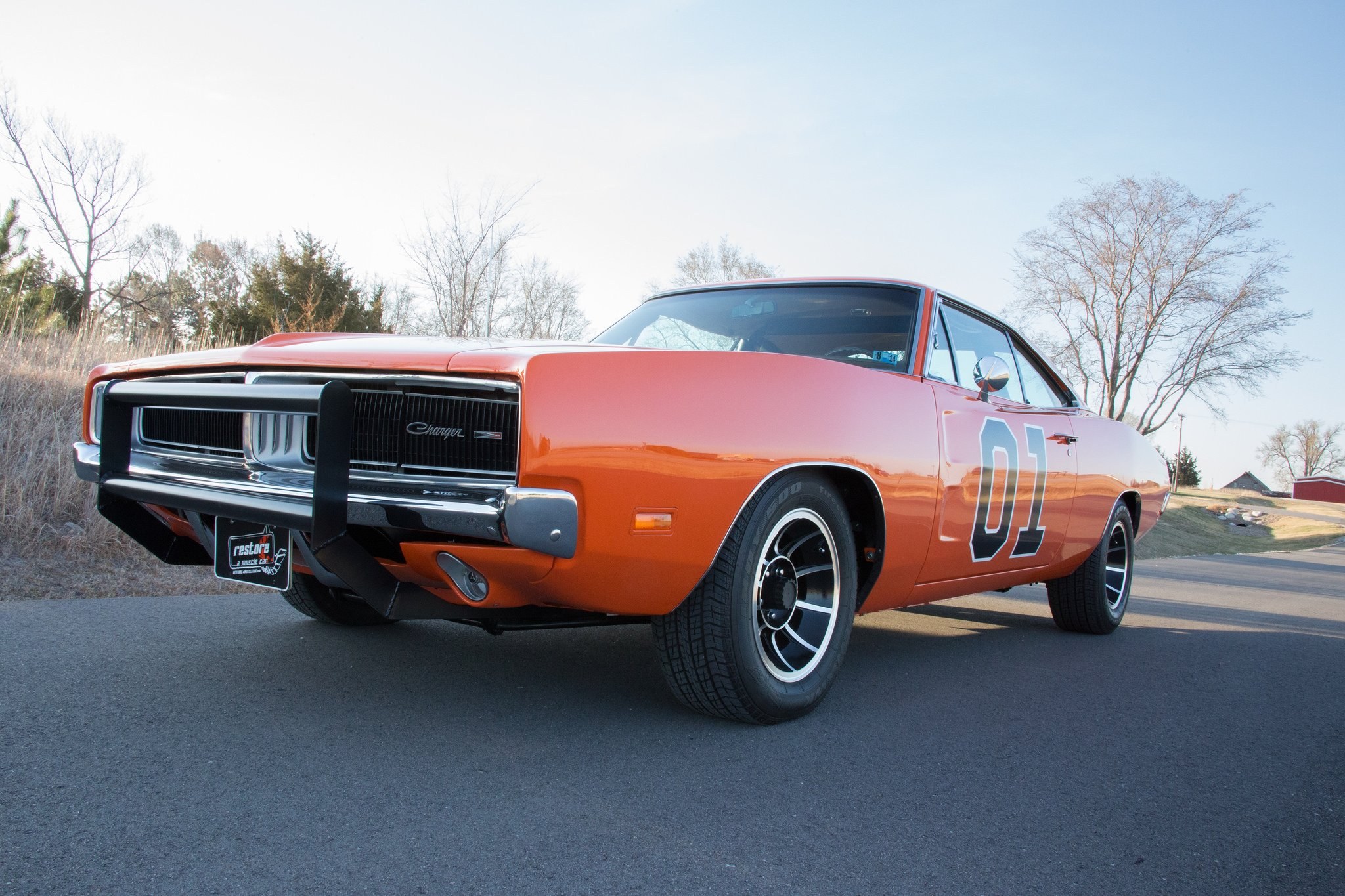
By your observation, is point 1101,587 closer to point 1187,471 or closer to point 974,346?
point 974,346

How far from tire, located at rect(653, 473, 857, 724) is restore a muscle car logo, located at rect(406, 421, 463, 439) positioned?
0.81m

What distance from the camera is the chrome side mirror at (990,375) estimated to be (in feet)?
12.6

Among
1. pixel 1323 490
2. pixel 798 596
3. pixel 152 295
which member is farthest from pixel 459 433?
pixel 1323 490

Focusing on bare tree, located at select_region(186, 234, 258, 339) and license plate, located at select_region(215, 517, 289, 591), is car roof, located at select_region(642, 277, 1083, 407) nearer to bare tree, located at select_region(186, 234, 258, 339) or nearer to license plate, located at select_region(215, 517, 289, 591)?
license plate, located at select_region(215, 517, 289, 591)

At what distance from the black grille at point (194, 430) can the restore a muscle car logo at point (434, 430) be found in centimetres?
56

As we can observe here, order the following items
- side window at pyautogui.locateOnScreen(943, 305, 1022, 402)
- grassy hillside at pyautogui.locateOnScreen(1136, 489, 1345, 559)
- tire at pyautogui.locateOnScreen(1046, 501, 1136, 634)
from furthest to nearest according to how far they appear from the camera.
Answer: grassy hillside at pyautogui.locateOnScreen(1136, 489, 1345, 559)
tire at pyautogui.locateOnScreen(1046, 501, 1136, 634)
side window at pyautogui.locateOnScreen(943, 305, 1022, 402)

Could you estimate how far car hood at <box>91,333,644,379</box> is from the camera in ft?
7.80

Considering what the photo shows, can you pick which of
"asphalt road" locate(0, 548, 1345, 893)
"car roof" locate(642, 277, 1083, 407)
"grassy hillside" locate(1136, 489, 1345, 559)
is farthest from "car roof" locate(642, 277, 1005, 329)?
"grassy hillside" locate(1136, 489, 1345, 559)

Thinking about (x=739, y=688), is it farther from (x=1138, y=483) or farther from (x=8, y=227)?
(x=8, y=227)

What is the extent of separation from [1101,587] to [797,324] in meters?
2.49

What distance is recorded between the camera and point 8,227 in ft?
57.6

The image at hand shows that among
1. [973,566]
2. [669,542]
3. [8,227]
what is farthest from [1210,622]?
[8,227]

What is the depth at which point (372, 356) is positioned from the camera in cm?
251

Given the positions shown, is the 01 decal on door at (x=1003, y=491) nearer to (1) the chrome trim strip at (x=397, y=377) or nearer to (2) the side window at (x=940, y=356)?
(2) the side window at (x=940, y=356)
